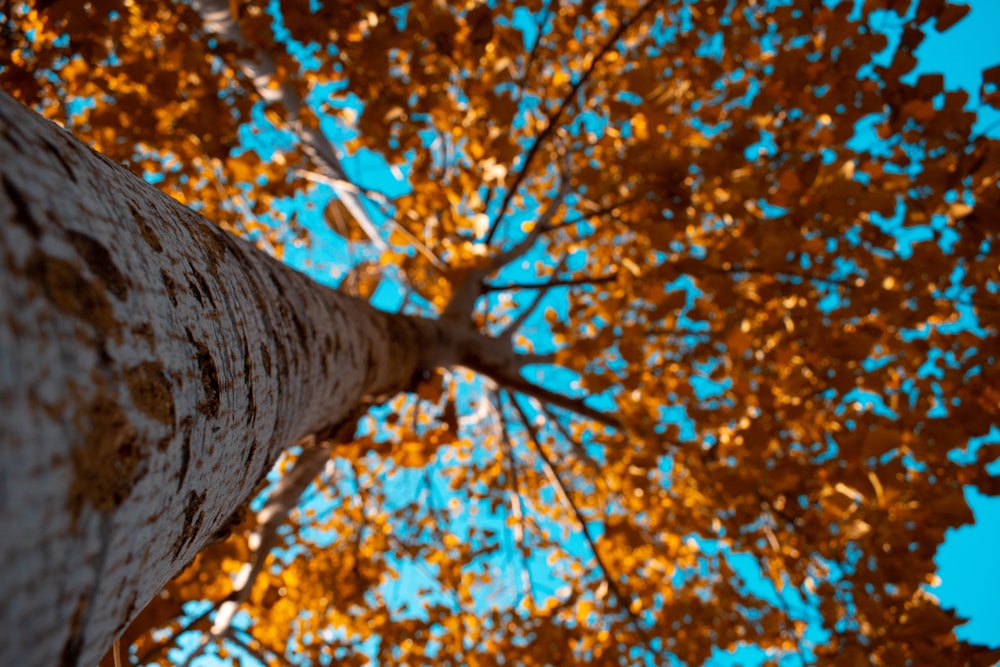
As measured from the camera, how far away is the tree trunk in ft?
0.70

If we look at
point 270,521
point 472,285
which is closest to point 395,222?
point 472,285

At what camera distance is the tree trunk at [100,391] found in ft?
0.70

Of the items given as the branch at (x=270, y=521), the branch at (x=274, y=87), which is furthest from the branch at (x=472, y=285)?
the branch at (x=270, y=521)

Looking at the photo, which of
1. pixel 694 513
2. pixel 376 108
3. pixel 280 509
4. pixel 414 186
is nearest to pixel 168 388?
pixel 280 509

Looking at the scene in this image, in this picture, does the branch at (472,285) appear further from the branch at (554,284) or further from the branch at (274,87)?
the branch at (274,87)

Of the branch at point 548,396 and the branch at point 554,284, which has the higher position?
the branch at point 554,284

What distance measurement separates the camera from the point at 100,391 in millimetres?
261

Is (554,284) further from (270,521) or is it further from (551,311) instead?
(270,521)

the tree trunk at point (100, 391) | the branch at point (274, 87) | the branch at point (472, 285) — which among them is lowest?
the tree trunk at point (100, 391)

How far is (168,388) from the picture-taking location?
329mm

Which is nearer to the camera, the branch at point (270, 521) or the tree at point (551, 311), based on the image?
the tree at point (551, 311)

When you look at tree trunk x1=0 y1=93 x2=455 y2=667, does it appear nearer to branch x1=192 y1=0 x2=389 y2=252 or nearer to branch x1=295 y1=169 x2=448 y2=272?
branch x1=295 y1=169 x2=448 y2=272

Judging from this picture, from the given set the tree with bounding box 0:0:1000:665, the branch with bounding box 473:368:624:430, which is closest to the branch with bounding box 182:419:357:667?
the tree with bounding box 0:0:1000:665

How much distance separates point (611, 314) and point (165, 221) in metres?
1.78
